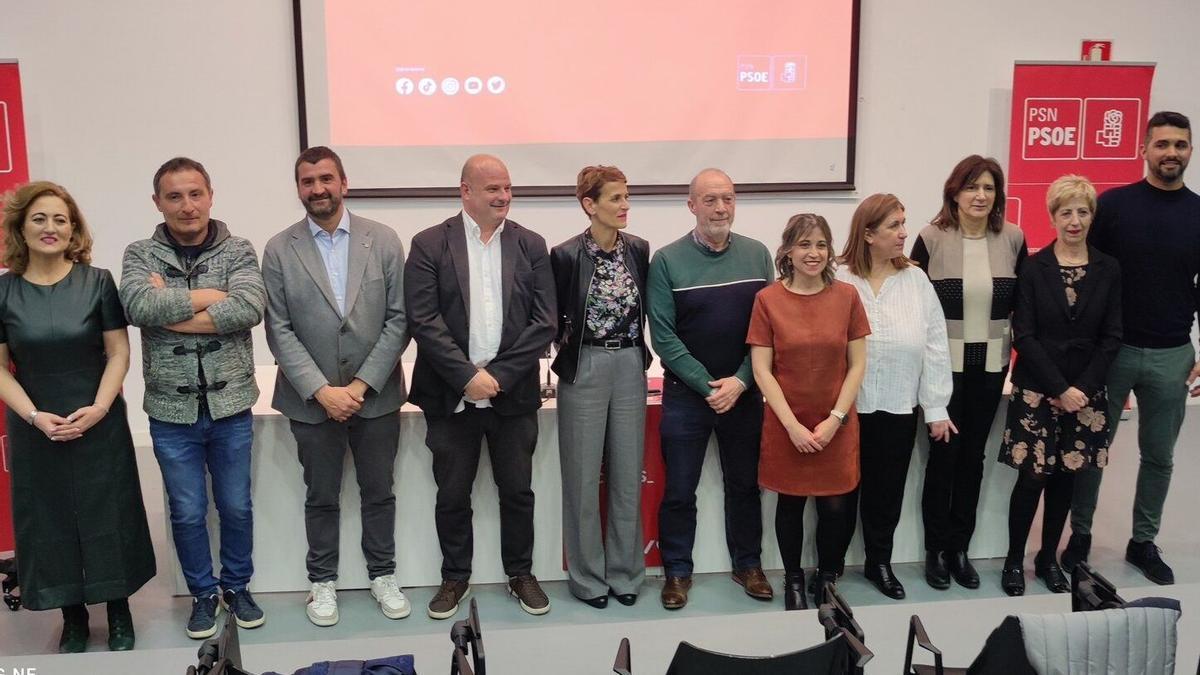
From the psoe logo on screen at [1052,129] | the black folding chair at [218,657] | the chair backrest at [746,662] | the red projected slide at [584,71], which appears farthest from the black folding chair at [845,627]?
the psoe logo on screen at [1052,129]

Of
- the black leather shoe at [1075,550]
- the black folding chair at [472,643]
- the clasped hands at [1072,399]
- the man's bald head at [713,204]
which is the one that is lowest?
the black leather shoe at [1075,550]

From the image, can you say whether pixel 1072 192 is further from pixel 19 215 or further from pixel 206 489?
pixel 19 215

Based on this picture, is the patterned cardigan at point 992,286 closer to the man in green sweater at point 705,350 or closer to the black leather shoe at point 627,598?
the man in green sweater at point 705,350

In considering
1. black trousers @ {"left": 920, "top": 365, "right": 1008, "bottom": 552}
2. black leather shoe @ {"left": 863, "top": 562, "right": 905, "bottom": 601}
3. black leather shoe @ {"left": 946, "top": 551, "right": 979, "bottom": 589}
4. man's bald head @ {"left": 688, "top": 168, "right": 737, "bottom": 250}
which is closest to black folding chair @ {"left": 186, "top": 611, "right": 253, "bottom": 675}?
man's bald head @ {"left": 688, "top": 168, "right": 737, "bottom": 250}

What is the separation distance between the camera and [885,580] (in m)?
3.40

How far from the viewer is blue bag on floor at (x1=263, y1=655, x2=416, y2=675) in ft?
6.50

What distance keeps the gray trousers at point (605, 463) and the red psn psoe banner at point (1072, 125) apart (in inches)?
130

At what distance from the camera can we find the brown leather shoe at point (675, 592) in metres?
3.29

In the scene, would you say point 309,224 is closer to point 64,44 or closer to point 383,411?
point 383,411

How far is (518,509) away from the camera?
329 cm

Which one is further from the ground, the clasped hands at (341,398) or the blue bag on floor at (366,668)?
the clasped hands at (341,398)

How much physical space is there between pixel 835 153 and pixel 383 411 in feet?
11.1

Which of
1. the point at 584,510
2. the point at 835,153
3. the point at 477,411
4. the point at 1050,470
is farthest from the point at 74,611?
the point at 835,153

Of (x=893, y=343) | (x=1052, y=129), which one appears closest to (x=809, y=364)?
(x=893, y=343)
